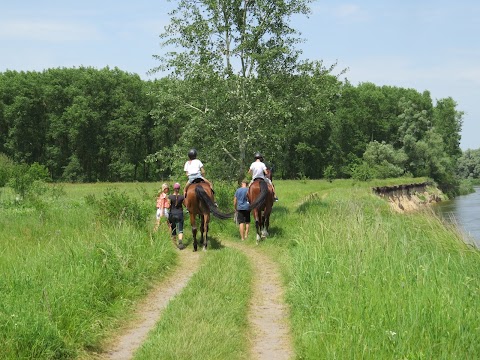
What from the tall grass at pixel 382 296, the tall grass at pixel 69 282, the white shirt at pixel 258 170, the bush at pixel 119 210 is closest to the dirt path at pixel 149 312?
the tall grass at pixel 69 282

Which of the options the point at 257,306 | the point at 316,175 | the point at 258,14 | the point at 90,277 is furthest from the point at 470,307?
the point at 316,175

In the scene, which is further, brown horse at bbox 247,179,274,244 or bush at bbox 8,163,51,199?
bush at bbox 8,163,51,199

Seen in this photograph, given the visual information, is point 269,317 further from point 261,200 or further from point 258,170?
point 258,170

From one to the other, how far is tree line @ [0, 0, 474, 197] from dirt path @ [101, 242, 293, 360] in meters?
8.78

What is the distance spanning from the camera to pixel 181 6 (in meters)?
19.9

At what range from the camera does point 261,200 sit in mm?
14977

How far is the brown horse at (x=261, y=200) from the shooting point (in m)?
15.0

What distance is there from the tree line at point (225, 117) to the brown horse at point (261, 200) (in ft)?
13.5

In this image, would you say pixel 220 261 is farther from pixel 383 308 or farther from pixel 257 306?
pixel 383 308

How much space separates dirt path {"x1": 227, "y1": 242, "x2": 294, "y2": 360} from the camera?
6.70 m

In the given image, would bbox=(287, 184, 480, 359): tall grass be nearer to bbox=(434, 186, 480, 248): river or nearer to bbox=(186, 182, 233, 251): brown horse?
bbox=(434, 186, 480, 248): river

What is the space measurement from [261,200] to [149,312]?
7112mm

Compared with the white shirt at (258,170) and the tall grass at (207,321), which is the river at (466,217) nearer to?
the white shirt at (258,170)

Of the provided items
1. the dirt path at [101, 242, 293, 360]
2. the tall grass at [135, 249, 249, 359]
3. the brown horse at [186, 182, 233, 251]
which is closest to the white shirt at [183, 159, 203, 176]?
the brown horse at [186, 182, 233, 251]
